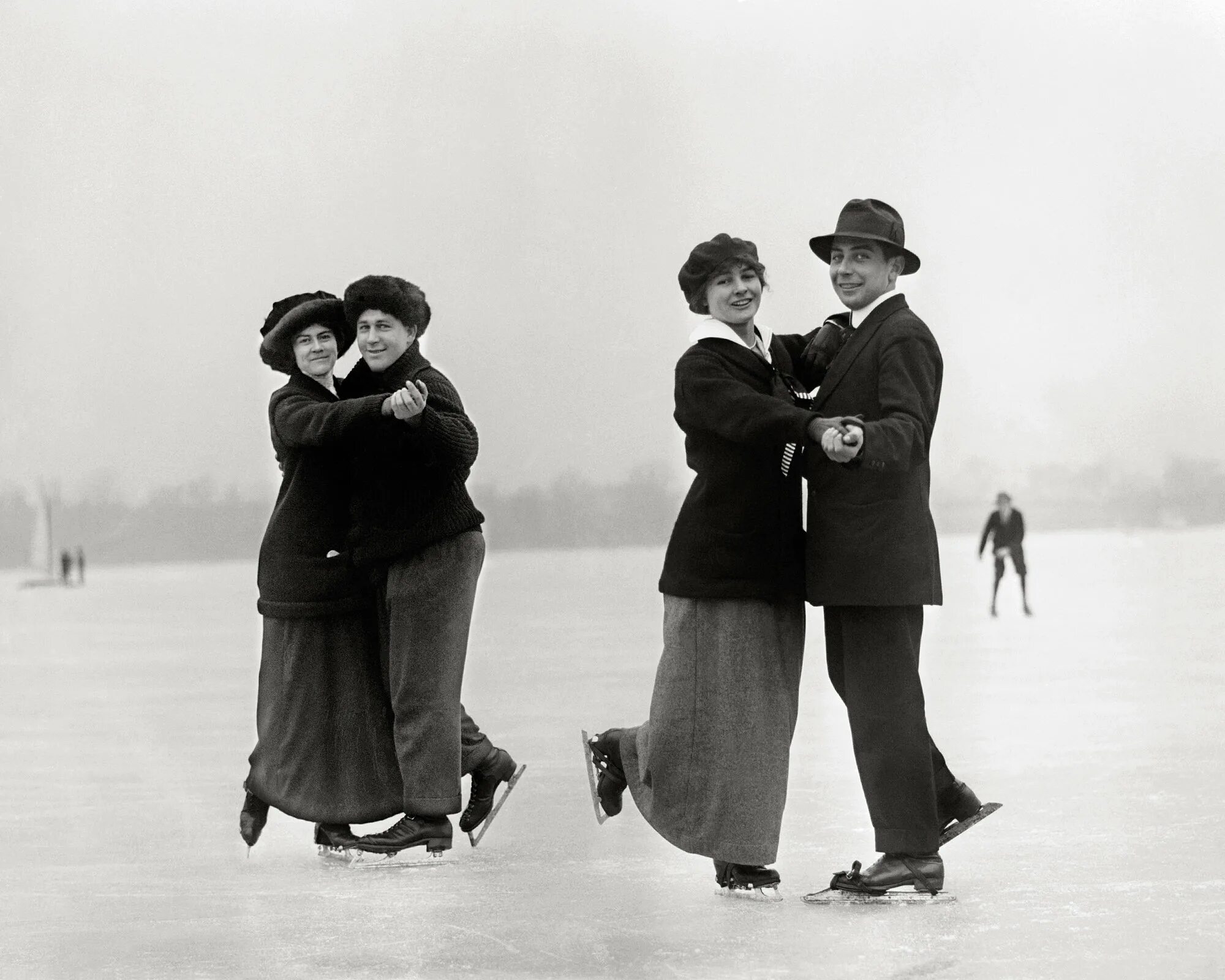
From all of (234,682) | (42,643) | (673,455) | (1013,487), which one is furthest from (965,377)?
(234,682)

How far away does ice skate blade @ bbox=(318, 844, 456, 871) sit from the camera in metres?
3.60

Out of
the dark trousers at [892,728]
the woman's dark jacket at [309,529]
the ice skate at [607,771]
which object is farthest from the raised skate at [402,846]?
the dark trousers at [892,728]

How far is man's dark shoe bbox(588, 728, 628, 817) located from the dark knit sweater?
0.57m

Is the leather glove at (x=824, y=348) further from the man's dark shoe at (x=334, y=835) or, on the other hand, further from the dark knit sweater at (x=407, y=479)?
the man's dark shoe at (x=334, y=835)

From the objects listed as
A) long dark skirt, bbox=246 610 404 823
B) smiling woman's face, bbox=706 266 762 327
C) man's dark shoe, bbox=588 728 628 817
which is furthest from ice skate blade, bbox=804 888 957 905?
smiling woman's face, bbox=706 266 762 327

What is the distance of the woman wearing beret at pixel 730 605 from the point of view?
3188mm

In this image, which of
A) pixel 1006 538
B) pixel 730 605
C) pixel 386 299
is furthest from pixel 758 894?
pixel 1006 538

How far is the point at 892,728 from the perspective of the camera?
3.17 m

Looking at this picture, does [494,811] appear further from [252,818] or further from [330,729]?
[252,818]

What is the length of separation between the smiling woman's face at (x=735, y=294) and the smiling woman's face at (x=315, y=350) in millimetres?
932

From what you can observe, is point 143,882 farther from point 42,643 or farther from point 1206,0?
point 1206,0

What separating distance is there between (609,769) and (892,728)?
64 centimetres

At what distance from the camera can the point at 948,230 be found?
21.7 metres

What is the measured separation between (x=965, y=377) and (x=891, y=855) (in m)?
19.4
